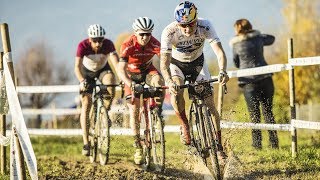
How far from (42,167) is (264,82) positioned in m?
4.11

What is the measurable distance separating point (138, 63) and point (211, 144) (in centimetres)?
279

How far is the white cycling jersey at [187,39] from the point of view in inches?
326

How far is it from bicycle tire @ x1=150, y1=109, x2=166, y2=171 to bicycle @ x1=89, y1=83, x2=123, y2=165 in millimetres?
1046

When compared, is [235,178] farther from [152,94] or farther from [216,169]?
[152,94]

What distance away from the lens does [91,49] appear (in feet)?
36.2

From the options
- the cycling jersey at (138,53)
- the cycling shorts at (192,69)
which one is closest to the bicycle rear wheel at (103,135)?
the cycling jersey at (138,53)

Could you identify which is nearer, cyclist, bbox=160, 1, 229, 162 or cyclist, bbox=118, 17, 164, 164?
cyclist, bbox=160, 1, 229, 162

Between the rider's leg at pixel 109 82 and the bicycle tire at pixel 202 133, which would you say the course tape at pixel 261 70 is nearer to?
the rider's leg at pixel 109 82

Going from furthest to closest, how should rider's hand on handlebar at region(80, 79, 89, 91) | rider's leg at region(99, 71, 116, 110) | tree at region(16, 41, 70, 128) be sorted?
tree at region(16, 41, 70, 128)
rider's leg at region(99, 71, 116, 110)
rider's hand on handlebar at region(80, 79, 89, 91)

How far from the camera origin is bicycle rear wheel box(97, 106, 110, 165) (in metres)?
10.5

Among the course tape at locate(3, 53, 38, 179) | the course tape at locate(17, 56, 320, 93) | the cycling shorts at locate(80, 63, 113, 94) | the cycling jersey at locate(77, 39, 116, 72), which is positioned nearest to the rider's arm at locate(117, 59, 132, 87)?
the cycling jersey at locate(77, 39, 116, 72)

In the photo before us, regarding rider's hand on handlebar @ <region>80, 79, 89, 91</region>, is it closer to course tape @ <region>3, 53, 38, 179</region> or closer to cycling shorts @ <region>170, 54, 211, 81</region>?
cycling shorts @ <region>170, 54, 211, 81</region>

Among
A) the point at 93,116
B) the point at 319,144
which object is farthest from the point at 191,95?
the point at 319,144

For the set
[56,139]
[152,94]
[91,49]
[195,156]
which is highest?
[91,49]
